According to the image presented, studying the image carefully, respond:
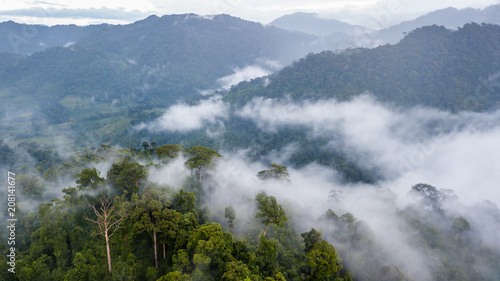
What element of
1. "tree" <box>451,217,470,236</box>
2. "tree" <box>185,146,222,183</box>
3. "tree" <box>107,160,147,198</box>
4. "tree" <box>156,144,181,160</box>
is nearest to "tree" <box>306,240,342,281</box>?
"tree" <box>185,146,222,183</box>

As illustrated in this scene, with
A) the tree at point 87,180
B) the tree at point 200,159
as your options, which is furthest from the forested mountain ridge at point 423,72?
the tree at point 87,180

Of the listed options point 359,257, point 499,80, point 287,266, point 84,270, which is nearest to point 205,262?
point 84,270

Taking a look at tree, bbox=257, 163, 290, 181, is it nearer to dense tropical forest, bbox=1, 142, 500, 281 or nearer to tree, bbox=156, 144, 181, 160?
dense tropical forest, bbox=1, 142, 500, 281

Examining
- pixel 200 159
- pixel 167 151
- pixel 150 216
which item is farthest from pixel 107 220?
pixel 167 151

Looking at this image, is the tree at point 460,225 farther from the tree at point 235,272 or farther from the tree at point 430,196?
the tree at point 235,272

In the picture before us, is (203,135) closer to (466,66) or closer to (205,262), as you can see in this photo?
(205,262)

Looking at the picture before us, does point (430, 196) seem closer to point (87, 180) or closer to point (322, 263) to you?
Result: point (322, 263)

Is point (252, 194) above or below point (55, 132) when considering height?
below
